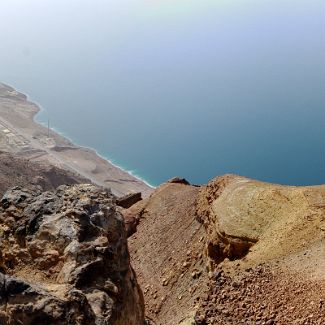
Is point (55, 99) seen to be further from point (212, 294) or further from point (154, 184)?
point (212, 294)

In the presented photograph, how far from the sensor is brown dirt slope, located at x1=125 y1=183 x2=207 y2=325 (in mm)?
25562

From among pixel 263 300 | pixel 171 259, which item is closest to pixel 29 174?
pixel 171 259

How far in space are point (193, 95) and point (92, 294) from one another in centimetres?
15738

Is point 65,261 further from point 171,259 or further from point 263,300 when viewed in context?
point 171,259

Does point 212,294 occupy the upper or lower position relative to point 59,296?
lower

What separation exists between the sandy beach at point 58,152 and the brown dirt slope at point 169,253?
187 feet

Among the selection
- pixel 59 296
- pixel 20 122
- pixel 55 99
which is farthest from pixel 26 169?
pixel 55 99

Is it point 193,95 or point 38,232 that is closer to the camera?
point 38,232

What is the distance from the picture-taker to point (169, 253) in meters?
29.3

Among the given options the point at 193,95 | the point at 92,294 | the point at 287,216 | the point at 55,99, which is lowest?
the point at 55,99

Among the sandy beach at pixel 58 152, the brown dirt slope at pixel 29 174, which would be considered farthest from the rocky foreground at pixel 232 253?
the sandy beach at pixel 58 152

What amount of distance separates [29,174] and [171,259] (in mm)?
52504

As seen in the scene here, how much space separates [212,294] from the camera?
19828mm

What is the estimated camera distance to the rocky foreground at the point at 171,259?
14.2 m
